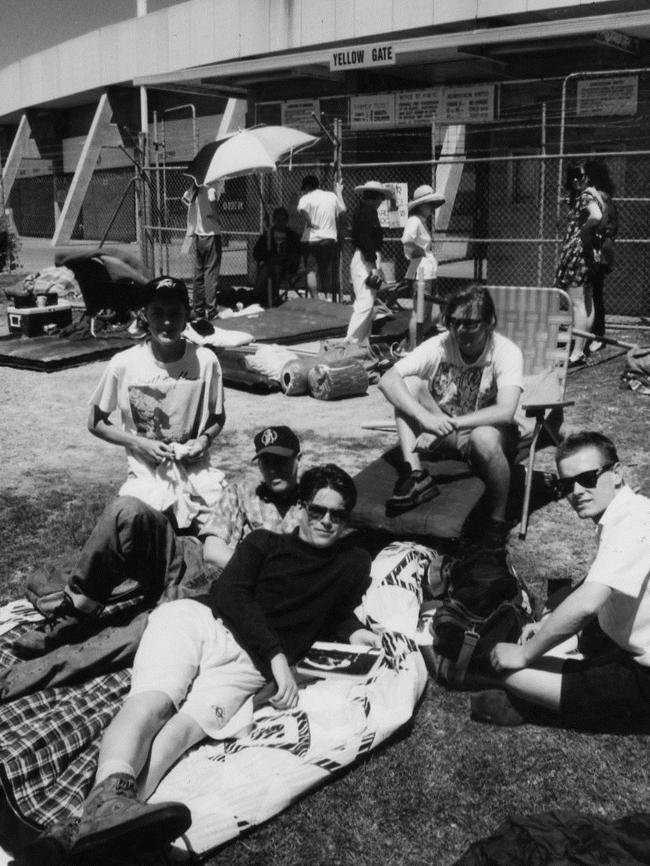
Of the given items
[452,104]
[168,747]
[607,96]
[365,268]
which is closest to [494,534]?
[168,747]

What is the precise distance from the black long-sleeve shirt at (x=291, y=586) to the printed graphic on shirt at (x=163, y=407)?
1280 millimetres

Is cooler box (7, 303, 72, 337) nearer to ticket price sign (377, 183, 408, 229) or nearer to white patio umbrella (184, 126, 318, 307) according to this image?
white patio umbrella (184, 126, 318, 307)

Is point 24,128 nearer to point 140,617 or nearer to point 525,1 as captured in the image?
point 525,1

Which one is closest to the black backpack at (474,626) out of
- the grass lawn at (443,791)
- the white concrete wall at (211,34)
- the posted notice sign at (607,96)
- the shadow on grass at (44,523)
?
the grass lawn at (443,791)

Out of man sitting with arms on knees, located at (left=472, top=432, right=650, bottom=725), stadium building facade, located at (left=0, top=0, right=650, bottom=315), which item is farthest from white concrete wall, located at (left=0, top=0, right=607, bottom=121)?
man sitting with arms on knees, located at (left=472, top=432, right=650, bottom=725)

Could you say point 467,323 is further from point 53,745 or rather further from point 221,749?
point 53,745

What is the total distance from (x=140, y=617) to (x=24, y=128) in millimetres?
33799

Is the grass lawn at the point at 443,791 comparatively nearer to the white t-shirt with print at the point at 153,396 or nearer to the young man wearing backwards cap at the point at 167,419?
the young man wearing backwards cap at the point at 167,419

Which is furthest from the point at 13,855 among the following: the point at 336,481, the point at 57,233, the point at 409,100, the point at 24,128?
the point at 24,128

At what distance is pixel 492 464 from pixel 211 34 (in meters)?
20.1

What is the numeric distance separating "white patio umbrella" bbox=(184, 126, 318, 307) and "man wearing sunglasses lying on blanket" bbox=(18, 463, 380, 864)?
32.4ft

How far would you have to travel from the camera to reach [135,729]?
302 cm

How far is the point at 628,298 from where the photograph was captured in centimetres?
1380

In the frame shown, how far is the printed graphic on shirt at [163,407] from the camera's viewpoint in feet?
15.8
